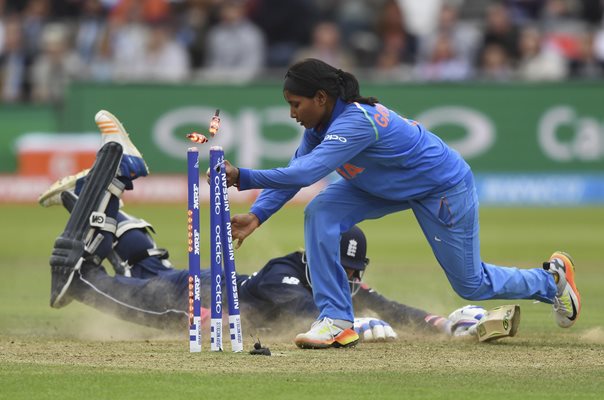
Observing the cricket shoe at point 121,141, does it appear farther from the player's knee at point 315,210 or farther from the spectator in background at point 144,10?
the spectator in background at point 144,10

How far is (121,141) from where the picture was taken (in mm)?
9328

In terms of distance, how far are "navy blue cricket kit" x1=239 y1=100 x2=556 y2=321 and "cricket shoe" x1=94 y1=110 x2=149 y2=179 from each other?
137 centimetres

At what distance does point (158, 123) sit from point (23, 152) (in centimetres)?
215

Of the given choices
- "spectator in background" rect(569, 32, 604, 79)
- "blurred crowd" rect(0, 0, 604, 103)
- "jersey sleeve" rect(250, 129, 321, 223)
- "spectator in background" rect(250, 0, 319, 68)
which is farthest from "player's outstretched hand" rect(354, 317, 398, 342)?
"spectator in background" rect(250, 0, 319, 68)

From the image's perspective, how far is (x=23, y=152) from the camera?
19.9 metres

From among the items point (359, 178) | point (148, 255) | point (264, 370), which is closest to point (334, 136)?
point (359, 178)

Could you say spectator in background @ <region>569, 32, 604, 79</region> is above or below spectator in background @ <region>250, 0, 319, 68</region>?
below

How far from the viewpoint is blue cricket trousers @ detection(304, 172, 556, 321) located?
8.19 meters

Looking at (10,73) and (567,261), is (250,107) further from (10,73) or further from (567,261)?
(567,261)

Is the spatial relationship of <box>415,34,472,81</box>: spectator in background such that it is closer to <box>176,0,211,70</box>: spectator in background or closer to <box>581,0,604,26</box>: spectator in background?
<box>581,0,604,26</box>: spectator in background

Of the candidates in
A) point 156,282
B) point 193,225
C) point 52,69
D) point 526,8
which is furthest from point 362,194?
point 526,8

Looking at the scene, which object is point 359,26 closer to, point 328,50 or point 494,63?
point 328,50

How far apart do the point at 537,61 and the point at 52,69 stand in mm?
8157

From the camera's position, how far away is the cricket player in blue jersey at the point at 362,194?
7.96 m
